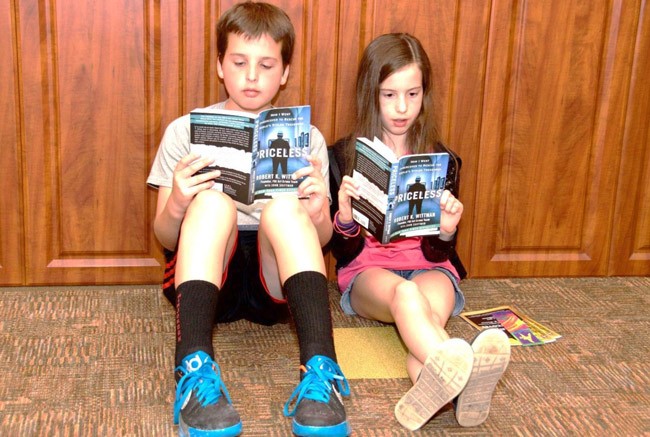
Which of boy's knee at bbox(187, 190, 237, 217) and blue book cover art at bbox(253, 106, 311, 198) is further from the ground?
blue book cover art at bbox(253, 106, 311, 198)

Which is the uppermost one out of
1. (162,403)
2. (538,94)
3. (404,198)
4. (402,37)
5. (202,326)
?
(402,37)

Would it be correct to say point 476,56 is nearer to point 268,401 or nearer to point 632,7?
point 632,7

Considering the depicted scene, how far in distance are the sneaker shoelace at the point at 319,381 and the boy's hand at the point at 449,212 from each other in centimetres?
47

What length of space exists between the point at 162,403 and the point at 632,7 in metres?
1.73

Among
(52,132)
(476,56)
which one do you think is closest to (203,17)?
(52,132)

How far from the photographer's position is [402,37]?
2.04 m

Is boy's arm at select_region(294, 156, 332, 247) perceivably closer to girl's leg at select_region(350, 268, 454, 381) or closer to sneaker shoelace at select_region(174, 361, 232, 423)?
girl's leg at select_region(350, 268, 454, 381)

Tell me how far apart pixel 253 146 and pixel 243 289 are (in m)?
0.42

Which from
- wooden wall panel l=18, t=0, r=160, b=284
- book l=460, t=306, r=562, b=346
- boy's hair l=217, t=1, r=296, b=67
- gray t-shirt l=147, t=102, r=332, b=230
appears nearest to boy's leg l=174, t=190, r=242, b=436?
gray t-shirt l=147, t=102, r=332, b=230

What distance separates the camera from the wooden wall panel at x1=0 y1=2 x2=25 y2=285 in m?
2.07

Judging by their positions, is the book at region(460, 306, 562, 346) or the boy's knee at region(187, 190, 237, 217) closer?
the boy's knee at region(187, 190, 237, 217)

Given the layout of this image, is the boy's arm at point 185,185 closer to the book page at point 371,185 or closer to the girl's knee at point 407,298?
the book page at point 371,185

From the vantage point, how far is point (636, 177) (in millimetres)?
2461

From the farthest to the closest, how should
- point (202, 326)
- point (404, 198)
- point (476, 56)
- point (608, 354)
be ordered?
point (476, 56) → point (608, 354) → point (404, 198) → point (202, 326)
